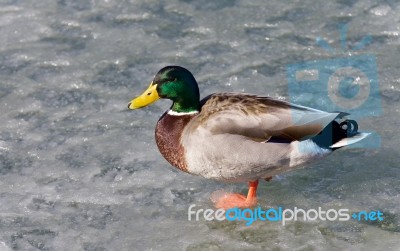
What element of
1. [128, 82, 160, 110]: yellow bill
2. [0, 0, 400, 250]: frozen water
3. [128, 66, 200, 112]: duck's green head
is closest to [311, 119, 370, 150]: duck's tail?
[0, 0, 400, 250]: frozen water

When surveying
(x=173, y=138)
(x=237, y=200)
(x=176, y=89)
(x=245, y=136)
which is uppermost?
(x=176, y=89)

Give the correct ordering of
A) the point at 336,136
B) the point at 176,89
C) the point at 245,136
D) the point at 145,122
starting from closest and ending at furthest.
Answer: the point at 245,136
the point at 336,136
the point at 176,89
the point at 145,122

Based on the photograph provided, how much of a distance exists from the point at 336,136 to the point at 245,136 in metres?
0.60

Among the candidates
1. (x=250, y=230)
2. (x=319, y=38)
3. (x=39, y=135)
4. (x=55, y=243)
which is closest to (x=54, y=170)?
(x=39, y=135)

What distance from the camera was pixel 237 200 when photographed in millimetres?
5129

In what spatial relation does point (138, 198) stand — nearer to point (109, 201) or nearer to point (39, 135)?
point (109, 201)

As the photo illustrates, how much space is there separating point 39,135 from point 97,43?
1443 millimetres

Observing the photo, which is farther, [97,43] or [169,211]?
[97,43]

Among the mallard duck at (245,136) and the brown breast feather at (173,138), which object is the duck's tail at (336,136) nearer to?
the mallard duck at (245,136)

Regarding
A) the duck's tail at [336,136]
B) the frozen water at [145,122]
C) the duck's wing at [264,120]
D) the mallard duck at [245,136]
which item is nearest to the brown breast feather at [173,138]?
the mallard duck at [245,136]

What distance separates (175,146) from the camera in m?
4.98

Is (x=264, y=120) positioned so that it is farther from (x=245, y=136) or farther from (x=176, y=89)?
(x=176, y=89)

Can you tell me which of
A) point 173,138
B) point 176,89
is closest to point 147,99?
point 176,89

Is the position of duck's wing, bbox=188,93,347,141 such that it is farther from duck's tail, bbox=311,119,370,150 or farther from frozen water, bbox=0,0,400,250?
frozen water, bbox=0,0,400,250
